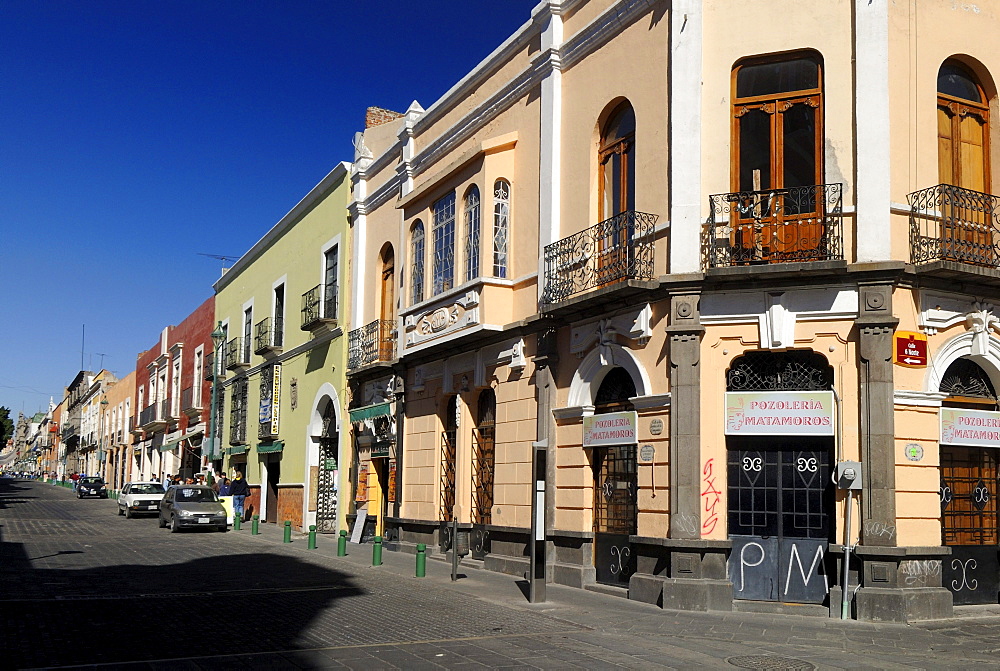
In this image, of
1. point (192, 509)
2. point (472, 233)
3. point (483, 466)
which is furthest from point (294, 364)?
point (472, 233)

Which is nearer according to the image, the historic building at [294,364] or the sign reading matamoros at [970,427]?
the sign reading matamoros at [970,427]

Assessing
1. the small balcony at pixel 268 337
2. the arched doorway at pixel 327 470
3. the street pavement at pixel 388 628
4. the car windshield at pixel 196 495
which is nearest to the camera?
the street pavement at pixel 388 628

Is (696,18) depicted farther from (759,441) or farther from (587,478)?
(587,478)

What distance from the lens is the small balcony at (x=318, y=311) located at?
27453mm

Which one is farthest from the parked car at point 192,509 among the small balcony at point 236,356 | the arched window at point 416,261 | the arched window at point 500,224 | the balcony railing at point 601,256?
the balcony railing at point 601,256

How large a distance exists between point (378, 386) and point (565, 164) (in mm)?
9298

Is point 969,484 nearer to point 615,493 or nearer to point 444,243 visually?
point 615,493

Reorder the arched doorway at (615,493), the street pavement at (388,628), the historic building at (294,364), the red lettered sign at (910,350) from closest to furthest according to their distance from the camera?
the street pavement at (388,628) < the red lettered sign at (910,350) < the arched doorway at (615,493) < the historic building at (294,364)

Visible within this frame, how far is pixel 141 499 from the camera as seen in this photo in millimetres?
34719

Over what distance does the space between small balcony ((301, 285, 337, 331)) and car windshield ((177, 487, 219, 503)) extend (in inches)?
215

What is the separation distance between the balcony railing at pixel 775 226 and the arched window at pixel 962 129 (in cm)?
200

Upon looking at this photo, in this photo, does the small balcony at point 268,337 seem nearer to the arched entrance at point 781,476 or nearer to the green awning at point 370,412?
the green awning at point 370,412

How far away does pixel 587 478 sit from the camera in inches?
627

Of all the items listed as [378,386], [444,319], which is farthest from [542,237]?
[378,386]
